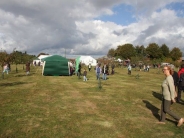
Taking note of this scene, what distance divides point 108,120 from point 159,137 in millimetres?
2047

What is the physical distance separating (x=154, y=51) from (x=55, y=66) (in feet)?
253

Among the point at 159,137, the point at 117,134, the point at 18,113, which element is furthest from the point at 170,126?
the point at 18,113

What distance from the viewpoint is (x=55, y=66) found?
83.7 ft

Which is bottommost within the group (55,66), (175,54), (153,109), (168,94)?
(153,109)

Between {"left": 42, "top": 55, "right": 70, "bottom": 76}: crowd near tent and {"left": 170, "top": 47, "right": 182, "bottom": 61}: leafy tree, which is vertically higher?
{"left": 170, "top": 47, "right": 182, "bottom": 61}: leafy tree

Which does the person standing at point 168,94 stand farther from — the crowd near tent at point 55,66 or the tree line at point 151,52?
the tree line at point 151,52

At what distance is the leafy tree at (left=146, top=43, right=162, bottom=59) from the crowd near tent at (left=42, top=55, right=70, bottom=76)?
76.1 meters

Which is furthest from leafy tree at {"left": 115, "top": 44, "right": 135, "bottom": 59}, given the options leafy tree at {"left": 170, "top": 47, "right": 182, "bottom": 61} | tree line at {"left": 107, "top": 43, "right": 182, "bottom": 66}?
leafy tree at {"left": 170, "top": 47, "right": 182, "bottom": 61}

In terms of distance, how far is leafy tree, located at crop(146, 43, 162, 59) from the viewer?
3698 inches

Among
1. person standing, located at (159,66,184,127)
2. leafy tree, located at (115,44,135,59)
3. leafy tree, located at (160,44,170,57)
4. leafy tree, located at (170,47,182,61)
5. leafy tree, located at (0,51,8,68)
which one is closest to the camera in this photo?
person standing, located at (159,66,184,127)

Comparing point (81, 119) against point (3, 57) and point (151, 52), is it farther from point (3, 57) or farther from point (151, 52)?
point (151, 52)

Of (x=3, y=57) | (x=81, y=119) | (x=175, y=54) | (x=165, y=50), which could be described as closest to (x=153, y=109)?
(x=81, y=119)

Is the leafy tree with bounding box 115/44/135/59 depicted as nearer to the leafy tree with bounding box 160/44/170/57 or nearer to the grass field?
the leafy tree with bounding box 160/44/170/57

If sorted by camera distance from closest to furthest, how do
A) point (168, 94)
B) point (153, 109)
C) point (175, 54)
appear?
point (168, 94)
point (153, 109)
point (175, 54)
